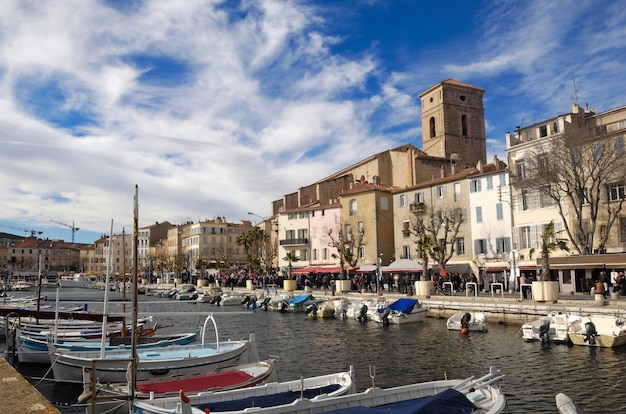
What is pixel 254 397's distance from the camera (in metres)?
13.4

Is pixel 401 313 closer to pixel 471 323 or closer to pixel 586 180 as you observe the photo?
pixel 471 323

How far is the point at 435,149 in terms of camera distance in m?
86.6

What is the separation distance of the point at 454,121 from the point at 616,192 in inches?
1813

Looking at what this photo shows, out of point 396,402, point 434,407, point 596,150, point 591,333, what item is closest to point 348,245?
point 596,150

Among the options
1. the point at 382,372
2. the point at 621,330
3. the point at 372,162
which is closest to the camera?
the point at 382,372

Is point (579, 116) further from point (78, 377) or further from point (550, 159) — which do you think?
point (78, 377)

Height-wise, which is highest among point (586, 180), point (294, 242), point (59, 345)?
point (586, 180)

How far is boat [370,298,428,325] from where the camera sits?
119 feet

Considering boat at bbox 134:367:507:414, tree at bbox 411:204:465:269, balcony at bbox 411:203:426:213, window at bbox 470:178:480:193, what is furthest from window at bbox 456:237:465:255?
boat at bbox 134:367:507:414

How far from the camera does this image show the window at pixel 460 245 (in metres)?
→ 55.2

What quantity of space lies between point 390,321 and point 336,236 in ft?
114

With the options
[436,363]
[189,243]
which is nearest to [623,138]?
[436,363]

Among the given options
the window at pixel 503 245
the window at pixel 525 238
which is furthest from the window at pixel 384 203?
the window at pixel 525 238

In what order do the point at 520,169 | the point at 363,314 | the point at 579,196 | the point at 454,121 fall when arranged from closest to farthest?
the point at 363,314
the point at 579,196
the point at 520,169
the point at 454,121
